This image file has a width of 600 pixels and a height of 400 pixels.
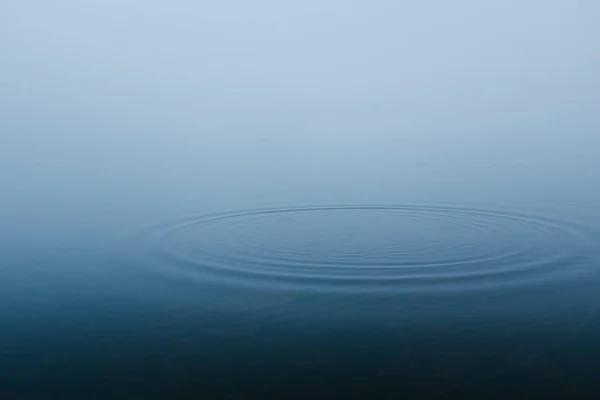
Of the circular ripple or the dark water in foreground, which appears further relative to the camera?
the circular ripple

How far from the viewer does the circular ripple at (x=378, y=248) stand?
570 inches

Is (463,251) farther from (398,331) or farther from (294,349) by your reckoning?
(294,349)

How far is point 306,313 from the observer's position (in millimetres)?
12648

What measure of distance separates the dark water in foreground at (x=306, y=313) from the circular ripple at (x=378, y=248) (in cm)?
6

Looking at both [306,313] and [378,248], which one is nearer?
[306,313]

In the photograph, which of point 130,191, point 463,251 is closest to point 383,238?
point 463,251

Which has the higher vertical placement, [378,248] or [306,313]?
[378,248]

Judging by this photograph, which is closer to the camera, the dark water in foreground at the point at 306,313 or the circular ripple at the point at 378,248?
the dark water in foreground at the point at 306,313

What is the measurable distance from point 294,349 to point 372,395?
1.80m

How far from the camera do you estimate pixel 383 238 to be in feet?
57.2

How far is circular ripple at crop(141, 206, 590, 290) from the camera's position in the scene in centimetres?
1448

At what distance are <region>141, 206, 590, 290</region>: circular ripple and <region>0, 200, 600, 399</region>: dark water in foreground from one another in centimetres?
6

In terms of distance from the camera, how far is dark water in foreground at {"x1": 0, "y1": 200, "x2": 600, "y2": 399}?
10.5 metres

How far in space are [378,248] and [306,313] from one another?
430cm
